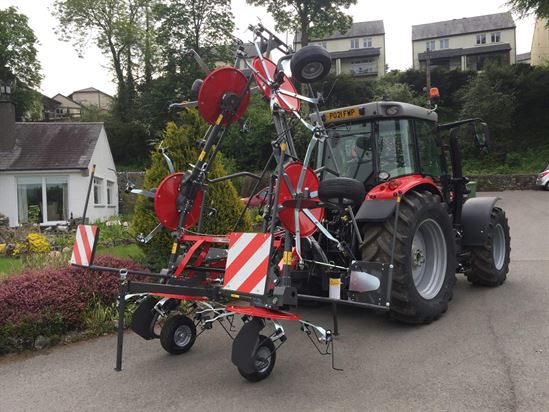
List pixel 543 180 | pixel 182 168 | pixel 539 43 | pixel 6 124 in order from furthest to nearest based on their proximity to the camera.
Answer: pixel 539 43
pixel 543 180
pixel 6 124
pixel 182 168

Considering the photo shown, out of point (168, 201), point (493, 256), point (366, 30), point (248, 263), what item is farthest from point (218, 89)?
point (366, 30)

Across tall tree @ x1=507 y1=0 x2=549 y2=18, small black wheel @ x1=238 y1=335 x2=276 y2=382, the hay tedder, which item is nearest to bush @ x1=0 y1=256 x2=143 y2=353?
the hay tedder

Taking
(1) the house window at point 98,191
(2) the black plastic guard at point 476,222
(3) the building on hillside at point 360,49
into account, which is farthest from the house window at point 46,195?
(3) the building on hillside at point 360,49

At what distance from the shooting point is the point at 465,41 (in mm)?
53250

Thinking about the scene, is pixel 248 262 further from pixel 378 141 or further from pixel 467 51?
pixel 467 51

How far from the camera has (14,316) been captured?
4.69m

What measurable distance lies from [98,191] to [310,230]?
59.5 feet

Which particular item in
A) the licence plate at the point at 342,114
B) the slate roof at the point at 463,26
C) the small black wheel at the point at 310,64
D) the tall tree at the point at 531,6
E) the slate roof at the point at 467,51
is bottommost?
the licence plate at the point at 342,114

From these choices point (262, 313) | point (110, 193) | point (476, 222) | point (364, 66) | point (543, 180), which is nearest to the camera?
point (262, 313)

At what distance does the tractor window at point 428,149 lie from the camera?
5.70 meters

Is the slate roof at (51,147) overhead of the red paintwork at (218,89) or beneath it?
overhead

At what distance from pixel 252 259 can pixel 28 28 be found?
43566 mm

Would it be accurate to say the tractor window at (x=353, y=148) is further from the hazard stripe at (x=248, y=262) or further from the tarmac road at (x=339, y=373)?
the hazard stripe at (x=248, y=262)

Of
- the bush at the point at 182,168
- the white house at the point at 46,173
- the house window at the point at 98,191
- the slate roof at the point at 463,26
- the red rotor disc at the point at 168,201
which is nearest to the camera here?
the red rotor disc at the point at 168,201
